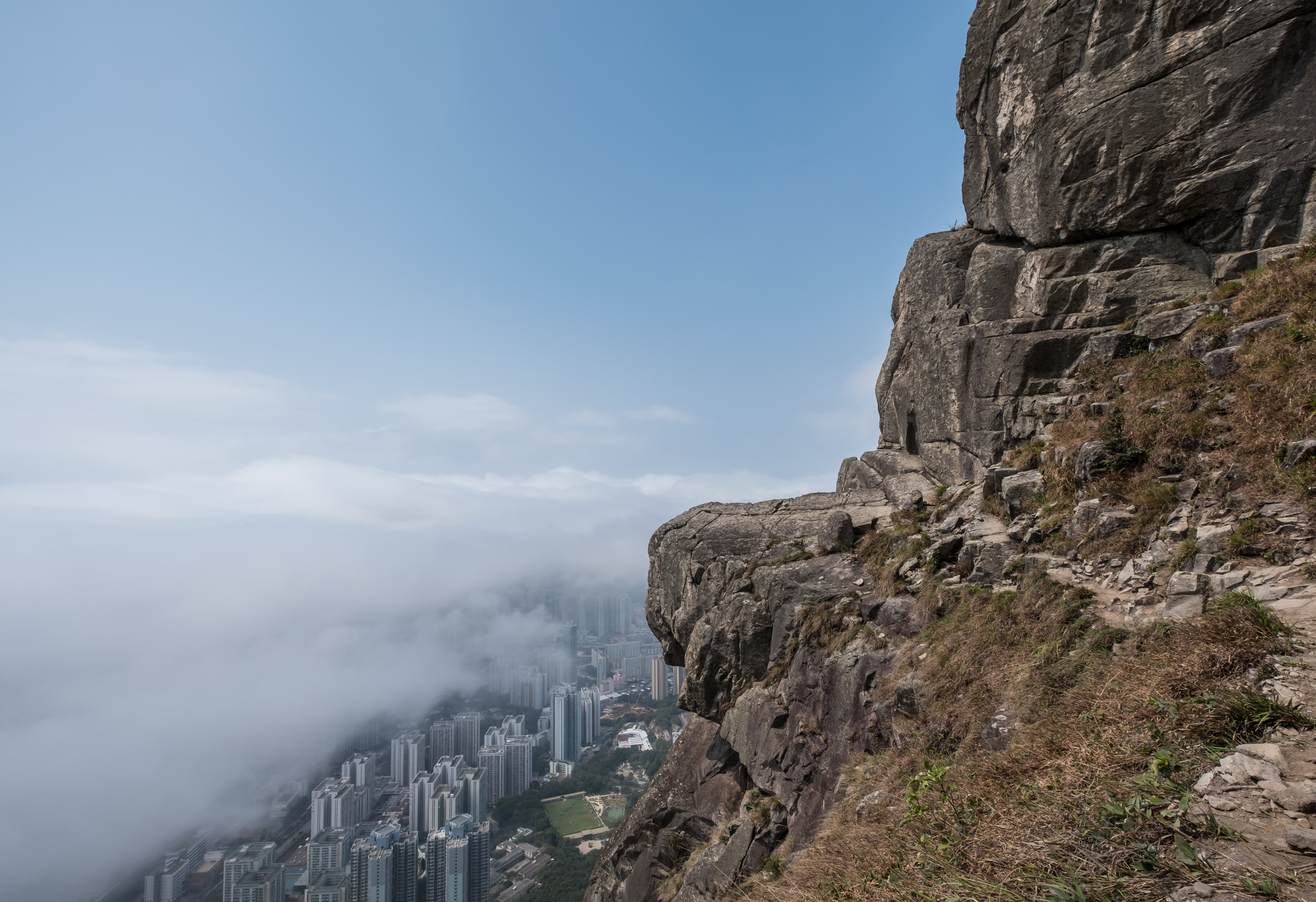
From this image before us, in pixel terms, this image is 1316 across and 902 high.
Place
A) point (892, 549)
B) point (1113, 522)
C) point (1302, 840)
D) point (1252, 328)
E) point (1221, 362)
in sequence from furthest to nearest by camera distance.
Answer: point (892, 549)
point (1252, 328)
point (1221, 362)
point (1113, 522)
point (1302, 840)

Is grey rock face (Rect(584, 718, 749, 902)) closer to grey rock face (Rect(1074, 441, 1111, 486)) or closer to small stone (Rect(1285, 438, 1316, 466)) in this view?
grey rock face (Rect(1074, 441, 1111, 486))

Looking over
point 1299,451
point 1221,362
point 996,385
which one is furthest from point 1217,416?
point 996,385

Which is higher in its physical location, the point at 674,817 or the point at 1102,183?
the point at 1102,183

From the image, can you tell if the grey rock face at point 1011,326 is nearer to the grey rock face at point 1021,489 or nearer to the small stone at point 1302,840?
the grey rock face at point 1021,489

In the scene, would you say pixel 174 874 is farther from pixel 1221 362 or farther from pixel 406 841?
pixel 1221 362

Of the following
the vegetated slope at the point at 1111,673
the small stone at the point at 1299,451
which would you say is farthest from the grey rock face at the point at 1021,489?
the small stone at the point at 1299,451

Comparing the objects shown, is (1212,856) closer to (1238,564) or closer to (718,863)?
(1238,564)

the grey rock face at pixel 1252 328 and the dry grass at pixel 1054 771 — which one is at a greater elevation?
the grey rock face at pixel 1252 328
